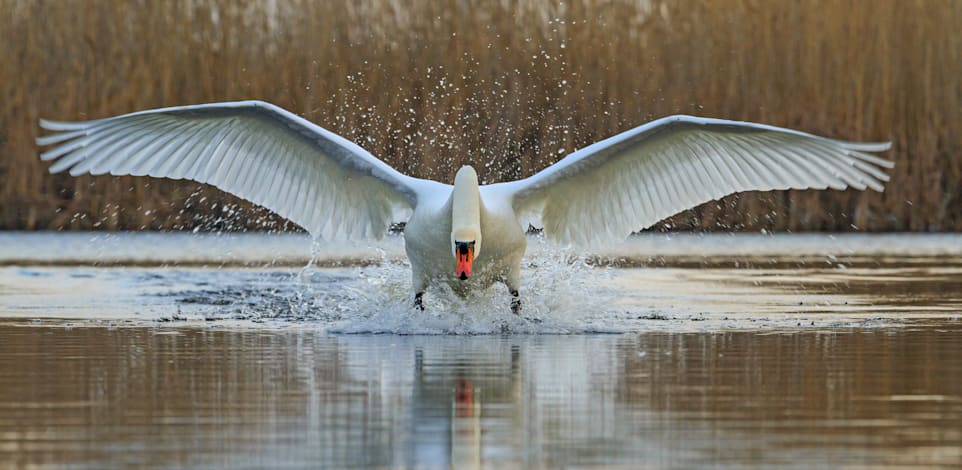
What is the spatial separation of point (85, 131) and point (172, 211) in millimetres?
9709

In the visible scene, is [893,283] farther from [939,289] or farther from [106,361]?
[106,361]

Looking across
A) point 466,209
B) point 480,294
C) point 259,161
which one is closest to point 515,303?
point 480,294

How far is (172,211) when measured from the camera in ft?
69.0

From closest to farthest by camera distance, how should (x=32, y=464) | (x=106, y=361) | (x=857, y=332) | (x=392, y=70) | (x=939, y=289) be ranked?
(x=32, y=464)
(x=106, y=361)
(x=857, y=332)
(x=939, y=289)
(x=392, y=70)

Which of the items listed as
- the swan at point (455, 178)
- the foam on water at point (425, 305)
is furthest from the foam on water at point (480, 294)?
the swan at point (455, 178)

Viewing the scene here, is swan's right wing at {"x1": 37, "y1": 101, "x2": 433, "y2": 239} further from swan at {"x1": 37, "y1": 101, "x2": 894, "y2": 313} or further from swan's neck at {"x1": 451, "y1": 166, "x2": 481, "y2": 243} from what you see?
swan's neck at {"x1": 451, "y1": 166, "x2": 481, "y2": 243}

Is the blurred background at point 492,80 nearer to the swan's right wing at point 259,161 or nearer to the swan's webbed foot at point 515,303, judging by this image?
the swan's right wing at point 259,161

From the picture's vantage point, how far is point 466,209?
9867mm

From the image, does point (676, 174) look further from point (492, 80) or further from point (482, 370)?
point (492, 80)

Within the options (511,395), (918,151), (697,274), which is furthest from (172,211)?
(511,395)

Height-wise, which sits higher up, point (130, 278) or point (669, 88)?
point (669, 88)

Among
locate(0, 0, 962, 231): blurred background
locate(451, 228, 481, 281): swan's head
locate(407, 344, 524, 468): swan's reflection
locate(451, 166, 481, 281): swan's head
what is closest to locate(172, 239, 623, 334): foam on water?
locate(451, 166, 481, 281): swan's head

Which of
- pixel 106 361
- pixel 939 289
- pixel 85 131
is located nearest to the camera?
pixel 106 361

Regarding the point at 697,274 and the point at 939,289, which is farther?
the point at 697,274
